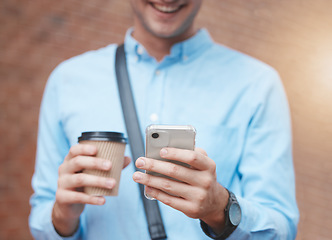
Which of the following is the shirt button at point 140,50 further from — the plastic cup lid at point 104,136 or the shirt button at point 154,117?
the plastic cup lid at point 104,136

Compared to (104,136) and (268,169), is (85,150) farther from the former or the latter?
(268,169)

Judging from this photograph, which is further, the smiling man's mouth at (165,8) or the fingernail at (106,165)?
the smiling man's mouth at (165,8)

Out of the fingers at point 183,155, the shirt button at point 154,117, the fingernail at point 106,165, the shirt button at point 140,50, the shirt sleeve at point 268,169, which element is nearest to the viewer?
the fingers at point 183,155

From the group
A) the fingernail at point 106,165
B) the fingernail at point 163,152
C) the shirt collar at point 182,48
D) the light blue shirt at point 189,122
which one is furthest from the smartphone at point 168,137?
the shirt collar at point 182,48

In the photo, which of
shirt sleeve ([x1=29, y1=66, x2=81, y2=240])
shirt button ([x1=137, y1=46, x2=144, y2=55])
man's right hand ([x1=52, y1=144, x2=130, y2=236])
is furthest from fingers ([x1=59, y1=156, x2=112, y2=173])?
shirt button ([x1=137, y1=46, x2=144, y2=55])

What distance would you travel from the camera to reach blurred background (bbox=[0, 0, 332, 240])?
2119 mm

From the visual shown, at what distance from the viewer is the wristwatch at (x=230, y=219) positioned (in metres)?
0.81

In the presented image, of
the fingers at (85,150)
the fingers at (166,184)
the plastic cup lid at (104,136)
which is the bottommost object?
the fingers at (166,184)

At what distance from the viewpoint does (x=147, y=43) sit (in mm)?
1252

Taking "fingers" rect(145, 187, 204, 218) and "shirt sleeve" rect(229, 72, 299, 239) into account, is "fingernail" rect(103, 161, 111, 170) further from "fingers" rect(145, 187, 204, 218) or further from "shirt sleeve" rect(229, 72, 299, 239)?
"shirt sleeve" rect(229, 72, 299, 239)

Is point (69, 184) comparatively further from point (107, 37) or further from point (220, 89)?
point (107, 37)

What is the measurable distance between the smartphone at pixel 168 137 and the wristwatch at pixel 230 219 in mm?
204

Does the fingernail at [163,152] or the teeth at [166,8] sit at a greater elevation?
the teeth at [166,8]

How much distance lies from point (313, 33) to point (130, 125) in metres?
2.72
